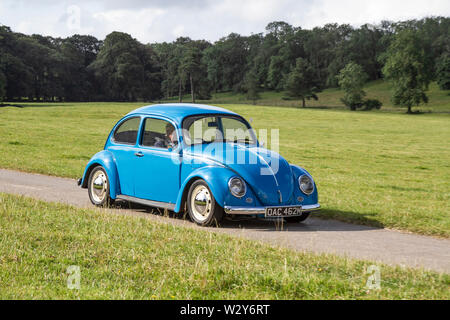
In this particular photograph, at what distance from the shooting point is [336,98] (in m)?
128

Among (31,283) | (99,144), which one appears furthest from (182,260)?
(99,144)

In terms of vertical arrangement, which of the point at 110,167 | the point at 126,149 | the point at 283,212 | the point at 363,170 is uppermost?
the point at 126,149

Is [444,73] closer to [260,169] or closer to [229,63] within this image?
[229,63]

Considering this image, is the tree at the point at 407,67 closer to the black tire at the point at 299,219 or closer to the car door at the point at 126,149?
the car door at the point at 126,149

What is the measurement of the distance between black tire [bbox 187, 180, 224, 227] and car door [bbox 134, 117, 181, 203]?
1.54 ft

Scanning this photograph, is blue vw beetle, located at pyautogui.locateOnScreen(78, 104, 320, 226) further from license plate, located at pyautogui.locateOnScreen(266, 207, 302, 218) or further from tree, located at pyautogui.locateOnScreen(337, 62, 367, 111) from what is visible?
tree, located at pyautogui.locateOnScreen(337, 62, 367, 111)

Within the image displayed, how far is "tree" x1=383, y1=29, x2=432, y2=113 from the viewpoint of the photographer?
317ft

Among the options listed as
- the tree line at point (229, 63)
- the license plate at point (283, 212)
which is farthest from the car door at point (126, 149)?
the tree line at point (229, 63)

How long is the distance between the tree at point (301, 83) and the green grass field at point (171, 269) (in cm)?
11326

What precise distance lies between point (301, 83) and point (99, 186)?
113380 millimetres

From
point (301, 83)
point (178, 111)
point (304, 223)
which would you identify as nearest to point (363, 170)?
point (304, 223)

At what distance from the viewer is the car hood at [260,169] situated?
8906 millimetres

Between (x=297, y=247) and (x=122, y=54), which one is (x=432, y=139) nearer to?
(x=297, y=247)

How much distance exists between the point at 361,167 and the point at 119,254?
54.4 feet
